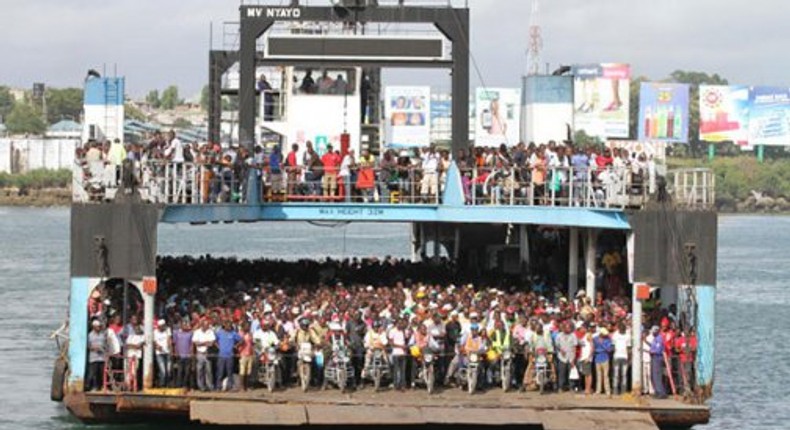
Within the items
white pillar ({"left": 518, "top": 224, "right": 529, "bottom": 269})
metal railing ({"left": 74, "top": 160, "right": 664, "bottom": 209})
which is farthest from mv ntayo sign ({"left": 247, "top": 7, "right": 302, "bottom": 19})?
white pillar ({"left": 518, "top": 224, "right": 529, "bottom": 269})

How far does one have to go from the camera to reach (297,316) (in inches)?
1053

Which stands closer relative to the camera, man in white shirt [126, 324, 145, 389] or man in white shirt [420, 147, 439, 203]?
man in white shirt [126, 324, 145, 389]

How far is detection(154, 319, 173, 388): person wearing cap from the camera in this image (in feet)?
84.5

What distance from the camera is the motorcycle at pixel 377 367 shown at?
26.1m

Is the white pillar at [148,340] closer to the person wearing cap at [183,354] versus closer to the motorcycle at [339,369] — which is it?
the person wearing cap at [183,354]

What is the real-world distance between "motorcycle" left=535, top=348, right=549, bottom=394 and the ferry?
0.83 feet

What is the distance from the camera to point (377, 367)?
26094 millimetres

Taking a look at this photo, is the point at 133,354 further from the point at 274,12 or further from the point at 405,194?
the point at 274,12

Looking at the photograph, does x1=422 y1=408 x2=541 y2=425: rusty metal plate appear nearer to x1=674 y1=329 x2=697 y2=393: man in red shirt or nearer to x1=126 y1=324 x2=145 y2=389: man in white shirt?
x1=674 y1=329 x2=697 y2=393: man in red shirt

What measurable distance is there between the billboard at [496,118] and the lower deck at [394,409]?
27.8m

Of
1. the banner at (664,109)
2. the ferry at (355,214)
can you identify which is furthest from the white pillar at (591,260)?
the banner at (664,109)

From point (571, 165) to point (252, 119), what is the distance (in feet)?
24.7

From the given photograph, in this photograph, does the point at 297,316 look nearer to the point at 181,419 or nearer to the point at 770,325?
the point at 181,419

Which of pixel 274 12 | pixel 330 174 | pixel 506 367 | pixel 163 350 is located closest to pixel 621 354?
pixel 506 367
